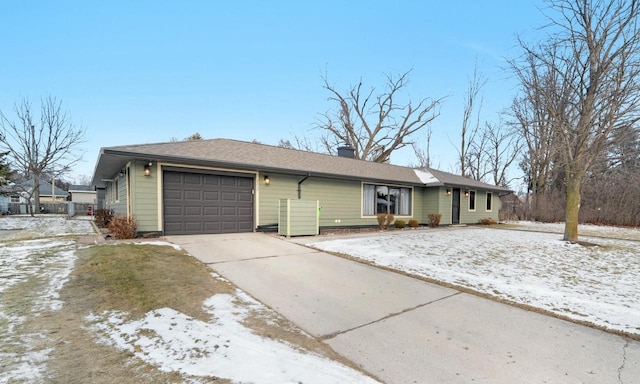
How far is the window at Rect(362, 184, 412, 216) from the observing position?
12.9 metres

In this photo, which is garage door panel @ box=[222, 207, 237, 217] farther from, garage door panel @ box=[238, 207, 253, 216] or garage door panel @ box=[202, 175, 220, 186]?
garage door panel @ box=[202, 175, 220, 186]

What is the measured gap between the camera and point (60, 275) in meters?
4.20

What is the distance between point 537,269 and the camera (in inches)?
231

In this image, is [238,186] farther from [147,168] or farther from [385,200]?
[385,200]

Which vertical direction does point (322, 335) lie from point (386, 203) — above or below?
below

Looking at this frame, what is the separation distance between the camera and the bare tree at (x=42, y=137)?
2066cm

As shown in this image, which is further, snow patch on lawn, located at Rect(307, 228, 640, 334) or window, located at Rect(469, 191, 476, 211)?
window, located at Rect(469, 191, 476, 211)

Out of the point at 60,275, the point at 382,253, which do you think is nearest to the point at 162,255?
the point at 60,275

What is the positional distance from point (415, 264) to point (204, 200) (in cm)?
626

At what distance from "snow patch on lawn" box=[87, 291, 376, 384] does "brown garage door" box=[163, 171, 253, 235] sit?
18.6 ft

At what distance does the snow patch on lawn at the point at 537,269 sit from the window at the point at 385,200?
395 cm

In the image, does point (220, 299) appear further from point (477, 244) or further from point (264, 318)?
point (477, 244)

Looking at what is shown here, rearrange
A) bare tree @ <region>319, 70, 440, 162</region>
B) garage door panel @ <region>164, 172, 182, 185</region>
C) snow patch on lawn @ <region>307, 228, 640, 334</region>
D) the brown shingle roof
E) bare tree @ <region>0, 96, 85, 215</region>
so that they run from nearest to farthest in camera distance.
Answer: snow patch on lawn @ <region>307, 228, 640, 334</region> < the brown shingle roof < garage door panel @ <region>164, 172, 182, 185</region> < bare tree @ <region>0, 96, 85, 215</region> < bare tree @ <region>319, 70, 440, 162</region>

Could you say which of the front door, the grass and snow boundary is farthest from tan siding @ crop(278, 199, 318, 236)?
the front door
